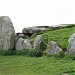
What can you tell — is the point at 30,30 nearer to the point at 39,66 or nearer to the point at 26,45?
the point at 26,45

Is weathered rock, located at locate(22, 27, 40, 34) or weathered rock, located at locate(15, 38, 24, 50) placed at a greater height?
weathered rock, located at locate(22, 27, 40, 34)

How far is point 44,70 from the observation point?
80.6 ft

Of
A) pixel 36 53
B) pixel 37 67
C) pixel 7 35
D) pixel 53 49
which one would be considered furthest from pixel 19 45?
pixel 37 67

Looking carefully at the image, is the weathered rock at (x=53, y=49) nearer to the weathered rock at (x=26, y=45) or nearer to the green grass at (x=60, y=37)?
the green grass at (x=60, y=37)

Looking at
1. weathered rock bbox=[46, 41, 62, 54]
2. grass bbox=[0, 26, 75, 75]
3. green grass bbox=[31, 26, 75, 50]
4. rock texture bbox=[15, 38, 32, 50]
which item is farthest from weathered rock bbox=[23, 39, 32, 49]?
grass bbox=[0, 26, 75, 75]

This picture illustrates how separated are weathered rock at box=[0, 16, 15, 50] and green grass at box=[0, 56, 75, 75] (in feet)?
24.2

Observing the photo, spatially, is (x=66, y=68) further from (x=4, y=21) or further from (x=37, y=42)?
(x=4, y=21)

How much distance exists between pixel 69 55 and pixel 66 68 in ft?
21.3

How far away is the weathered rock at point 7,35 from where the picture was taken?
38869 millimetres

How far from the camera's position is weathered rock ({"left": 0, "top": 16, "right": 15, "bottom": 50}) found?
128 feet

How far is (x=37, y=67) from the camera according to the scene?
86.0ft

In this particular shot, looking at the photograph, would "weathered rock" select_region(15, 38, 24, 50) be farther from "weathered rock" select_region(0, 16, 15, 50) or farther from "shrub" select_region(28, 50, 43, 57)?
"shrub" select_region(28, 50, 43, 57)

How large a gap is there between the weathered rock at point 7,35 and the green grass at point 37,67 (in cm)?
738

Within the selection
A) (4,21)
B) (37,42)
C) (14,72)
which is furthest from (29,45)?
→ (14,72)
